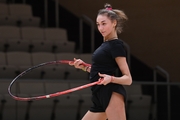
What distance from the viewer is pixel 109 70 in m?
4.37

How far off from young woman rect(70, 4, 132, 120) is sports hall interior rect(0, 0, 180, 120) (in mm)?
3730

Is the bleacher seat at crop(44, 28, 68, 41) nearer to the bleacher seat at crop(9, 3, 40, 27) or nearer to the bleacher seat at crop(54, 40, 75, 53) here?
the bleacher seat at crop(54, 40, 75, 53)

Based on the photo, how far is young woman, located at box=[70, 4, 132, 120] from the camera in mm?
4301

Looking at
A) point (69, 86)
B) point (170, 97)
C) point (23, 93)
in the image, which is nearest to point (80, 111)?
point (69, 86)

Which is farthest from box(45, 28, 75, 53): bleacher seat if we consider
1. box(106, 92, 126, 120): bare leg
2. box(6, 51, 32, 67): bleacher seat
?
box(106, 92, 126, 120): bare leg

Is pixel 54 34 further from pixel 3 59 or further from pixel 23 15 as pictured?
pixel 3 59

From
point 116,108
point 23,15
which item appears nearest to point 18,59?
point 23,15

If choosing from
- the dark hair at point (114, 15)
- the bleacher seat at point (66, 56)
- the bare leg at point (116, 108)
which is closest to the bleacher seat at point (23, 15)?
→ the bleacher seat at point (66, 56)

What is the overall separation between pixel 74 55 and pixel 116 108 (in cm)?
533

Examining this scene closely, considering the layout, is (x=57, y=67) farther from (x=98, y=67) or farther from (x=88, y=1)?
(x=98, y=67)

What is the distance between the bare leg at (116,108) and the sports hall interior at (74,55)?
3.86 meters

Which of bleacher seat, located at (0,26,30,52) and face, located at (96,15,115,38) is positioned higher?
face, located at (96,15,115,38)

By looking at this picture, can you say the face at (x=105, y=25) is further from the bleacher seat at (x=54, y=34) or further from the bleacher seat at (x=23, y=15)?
the bleacher seat at (x=23, y=15)

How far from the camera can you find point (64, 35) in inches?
410
